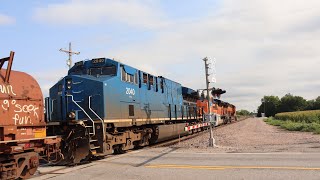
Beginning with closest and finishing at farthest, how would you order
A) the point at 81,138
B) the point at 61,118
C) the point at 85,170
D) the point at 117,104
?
1. the point at 85,170
2. the point at 81,138
3. the point at 61,118
4. the point at 117,104

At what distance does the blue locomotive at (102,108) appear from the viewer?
12992mm

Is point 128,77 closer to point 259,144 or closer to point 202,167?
point 202,167

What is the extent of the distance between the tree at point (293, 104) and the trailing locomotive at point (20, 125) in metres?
148

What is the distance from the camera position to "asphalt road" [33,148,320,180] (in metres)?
9.60

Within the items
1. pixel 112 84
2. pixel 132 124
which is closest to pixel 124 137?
pixel 132 124

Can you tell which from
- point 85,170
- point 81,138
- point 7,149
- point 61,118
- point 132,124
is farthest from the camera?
point 132,124

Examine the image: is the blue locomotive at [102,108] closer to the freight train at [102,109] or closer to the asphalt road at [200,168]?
the freight train at [102,109]

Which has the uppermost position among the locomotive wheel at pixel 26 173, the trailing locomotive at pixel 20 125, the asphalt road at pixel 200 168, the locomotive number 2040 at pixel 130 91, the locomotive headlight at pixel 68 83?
the locomotive headlight at pixel 68 83

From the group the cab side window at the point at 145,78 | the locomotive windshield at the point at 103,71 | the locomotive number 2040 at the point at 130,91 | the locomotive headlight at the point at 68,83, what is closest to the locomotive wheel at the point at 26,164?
the locomotive headlight at the point at 68,83

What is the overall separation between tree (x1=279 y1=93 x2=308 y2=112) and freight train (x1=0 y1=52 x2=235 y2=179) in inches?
5432

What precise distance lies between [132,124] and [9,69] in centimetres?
768

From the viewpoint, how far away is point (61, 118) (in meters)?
13.9

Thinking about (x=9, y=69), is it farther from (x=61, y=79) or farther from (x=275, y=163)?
(x=275, y=163)

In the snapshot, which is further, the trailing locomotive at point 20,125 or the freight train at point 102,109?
the freight train at point 102,109
